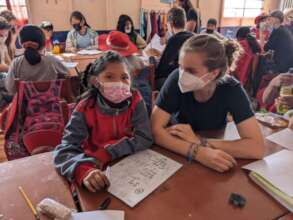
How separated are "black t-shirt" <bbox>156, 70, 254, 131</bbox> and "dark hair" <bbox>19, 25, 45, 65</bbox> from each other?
116cm

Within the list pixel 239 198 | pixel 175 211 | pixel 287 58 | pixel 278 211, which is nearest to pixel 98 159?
pixel 175 211

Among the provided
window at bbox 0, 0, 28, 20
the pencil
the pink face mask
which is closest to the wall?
window at bbox 0, 0, 28, 20

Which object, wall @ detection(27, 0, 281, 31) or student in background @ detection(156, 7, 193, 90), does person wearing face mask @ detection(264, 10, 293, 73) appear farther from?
wall @ detection(27, 0, 281, 31)

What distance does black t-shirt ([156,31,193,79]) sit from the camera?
8.66 feet

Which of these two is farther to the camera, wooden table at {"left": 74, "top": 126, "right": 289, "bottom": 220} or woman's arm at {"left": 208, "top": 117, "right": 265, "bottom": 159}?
woman's arm at {"left": 208, "top": 117, "right": 265, "bottom": 159}

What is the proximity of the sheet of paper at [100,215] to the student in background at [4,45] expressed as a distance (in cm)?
254

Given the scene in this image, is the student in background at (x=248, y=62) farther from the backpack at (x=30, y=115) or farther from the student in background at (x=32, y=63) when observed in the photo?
the backpack at (x=30, y=115)

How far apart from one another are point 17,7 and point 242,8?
5.46 metres

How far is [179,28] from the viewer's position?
2.89m

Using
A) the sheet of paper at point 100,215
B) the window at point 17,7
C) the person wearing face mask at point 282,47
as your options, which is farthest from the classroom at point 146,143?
the window at point 17,7

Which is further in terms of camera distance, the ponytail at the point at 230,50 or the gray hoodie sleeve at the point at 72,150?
the ponytail at the point at 230,50

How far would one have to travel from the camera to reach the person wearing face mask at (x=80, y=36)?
4.05m

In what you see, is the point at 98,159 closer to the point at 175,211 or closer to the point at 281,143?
the point at 175,211

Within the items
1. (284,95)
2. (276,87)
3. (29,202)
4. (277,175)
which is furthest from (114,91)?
(276,87)
